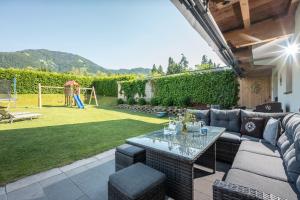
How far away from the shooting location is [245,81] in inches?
343

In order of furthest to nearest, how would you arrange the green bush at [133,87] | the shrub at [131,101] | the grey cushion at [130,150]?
the shrub at [131,101]
the green bush at [133,87]
the grey cushion at [130,150]

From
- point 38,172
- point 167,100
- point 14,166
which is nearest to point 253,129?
point 38,172

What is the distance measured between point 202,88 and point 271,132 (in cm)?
664

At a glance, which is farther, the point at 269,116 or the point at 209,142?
the point at 269,116

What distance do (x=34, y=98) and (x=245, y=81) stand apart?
16.9 metres

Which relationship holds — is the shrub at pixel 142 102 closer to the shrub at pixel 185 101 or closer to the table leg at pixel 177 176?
the shrub at pixel 185 101

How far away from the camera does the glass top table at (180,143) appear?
187 cm

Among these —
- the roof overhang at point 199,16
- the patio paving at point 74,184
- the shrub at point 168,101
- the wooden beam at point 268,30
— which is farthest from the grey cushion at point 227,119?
the shrub at point 168,101

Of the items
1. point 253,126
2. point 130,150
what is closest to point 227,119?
point 253,126

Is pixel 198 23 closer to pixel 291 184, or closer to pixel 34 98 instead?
pixel 291 184

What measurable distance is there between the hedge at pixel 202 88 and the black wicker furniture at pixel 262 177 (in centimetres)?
653

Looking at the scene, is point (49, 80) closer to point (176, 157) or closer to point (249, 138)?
point (176, 157)

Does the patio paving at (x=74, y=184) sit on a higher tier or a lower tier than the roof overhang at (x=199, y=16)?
lower

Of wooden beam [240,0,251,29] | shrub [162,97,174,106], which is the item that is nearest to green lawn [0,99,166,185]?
wooden beam [240,0,251,29]
